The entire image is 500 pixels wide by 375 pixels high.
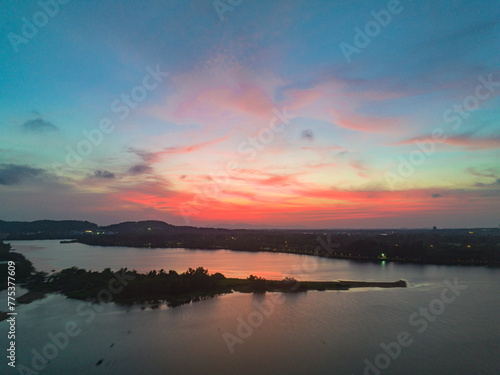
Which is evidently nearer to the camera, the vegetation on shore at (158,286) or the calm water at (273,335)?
the calm water at (273,335)

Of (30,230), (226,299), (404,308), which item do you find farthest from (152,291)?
(30,230)

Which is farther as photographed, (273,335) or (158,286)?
(158,286)

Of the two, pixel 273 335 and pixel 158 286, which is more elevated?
→ pixel 158 286

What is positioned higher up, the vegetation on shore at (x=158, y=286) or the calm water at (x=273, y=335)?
the vegetation on shore at (x=158, y=286)

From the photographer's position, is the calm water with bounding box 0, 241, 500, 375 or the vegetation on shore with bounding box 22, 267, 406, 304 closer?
the calm water with bounding box 0, 241, 500, 375

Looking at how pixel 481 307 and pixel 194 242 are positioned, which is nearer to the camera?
pixel 481 307

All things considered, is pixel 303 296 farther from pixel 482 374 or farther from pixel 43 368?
pixel 43 368

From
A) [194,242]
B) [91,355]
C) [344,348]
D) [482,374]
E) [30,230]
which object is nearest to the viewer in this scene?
[482,374]

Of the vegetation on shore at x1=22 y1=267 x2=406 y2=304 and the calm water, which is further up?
the vegetation on shore at x1=22 y1=267 x2=406 y2=304
